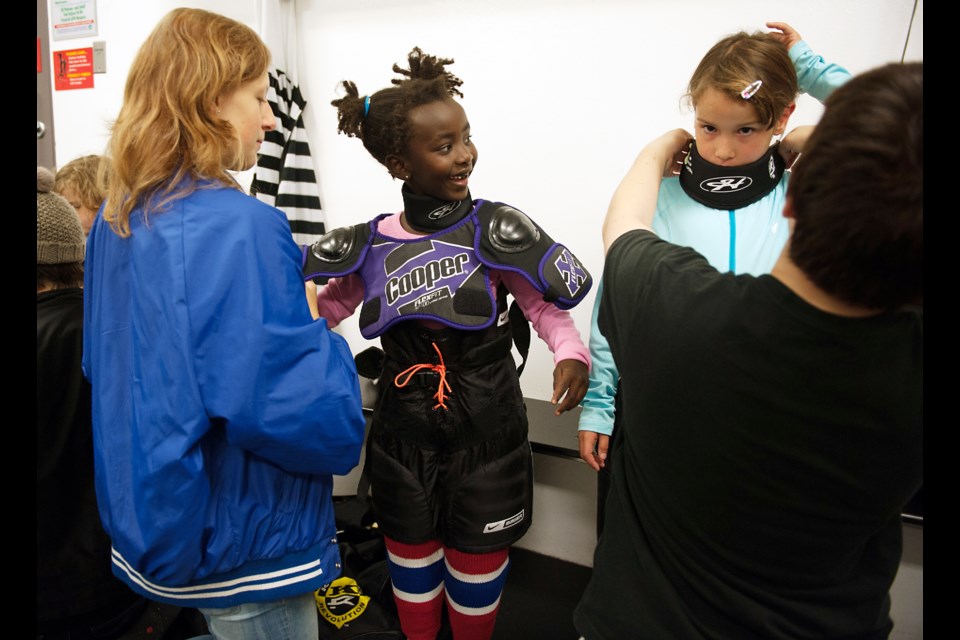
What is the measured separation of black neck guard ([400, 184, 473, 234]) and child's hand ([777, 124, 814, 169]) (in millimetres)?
612

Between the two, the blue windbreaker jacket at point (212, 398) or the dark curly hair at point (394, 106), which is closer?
the blue windbreaker jacket at point (212, 398)

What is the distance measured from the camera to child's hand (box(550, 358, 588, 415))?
3.77 feet

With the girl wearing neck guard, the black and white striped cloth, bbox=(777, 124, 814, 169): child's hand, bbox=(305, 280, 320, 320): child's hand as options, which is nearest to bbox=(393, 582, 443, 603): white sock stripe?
bbox=(305, 280, 320, 320): child's hand

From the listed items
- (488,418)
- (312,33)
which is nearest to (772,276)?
(488,418)

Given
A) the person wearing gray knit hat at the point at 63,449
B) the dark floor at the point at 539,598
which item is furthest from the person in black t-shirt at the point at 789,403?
the dark floor at the point at 539,598

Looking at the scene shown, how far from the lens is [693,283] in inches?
23.3

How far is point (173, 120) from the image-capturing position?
863 mm

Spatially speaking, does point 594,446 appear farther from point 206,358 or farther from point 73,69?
point 73,69

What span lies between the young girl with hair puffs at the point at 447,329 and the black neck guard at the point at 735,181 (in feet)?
1.02

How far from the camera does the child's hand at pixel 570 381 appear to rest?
1149mm

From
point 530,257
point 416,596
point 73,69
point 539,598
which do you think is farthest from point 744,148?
point 73,69

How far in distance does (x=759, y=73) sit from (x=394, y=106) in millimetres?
686

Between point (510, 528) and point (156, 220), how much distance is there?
894 millimetres

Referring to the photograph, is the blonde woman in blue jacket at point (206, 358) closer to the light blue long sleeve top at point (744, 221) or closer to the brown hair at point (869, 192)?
the light blue long sleeve top at point (744, 221)
